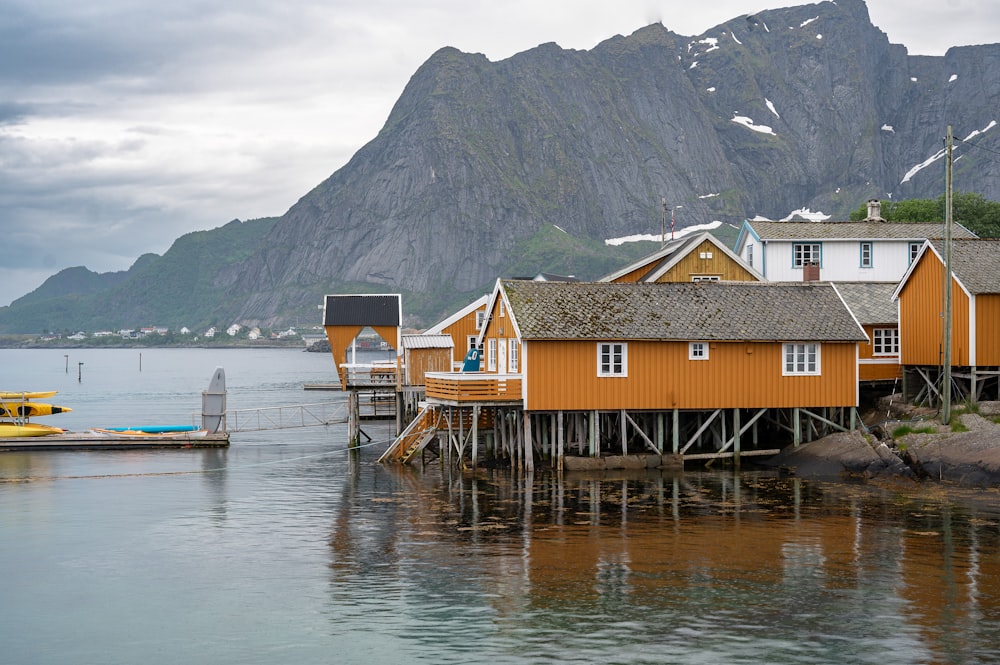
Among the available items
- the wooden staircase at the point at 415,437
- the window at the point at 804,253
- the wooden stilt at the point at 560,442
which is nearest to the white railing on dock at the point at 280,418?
the wooden staircase at the point at 415,437

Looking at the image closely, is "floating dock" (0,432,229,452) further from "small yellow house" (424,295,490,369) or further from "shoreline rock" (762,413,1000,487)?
"shoreline rock" (762,413,1000,487)

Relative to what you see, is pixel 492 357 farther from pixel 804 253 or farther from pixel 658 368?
pixel 804 253

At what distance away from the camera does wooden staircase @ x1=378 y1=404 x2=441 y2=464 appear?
164 feet

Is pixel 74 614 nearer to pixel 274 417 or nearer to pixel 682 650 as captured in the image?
pixel 682 650

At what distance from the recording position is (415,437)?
169 ft

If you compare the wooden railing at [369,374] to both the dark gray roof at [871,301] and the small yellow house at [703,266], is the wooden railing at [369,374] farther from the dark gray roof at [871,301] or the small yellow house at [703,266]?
the dark gray roof at [871,301]

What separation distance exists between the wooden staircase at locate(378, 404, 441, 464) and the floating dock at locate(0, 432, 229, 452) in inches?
472

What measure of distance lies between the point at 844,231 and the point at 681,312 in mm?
19793

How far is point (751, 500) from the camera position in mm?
39188

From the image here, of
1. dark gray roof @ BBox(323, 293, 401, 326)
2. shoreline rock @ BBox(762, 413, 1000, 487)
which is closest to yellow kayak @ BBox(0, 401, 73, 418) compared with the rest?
dark gray roof @ BBox(323, 293, 401, 326)

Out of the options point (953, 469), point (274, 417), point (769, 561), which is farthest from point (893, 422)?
point (274, 417)

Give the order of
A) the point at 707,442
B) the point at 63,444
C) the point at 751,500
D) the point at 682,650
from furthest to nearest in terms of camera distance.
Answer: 1. the point at 63,444
2. the point at 707,442
3. the point at 751,500
4. the point at 682,650

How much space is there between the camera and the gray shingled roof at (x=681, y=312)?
46.0m

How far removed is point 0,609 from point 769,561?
18.6 metres
